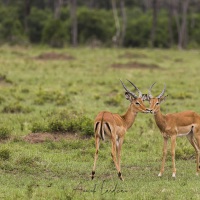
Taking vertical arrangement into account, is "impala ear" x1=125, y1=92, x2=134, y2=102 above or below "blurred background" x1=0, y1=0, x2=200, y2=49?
above

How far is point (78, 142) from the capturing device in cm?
1209

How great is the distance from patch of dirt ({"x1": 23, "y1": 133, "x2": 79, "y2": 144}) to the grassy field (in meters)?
0.06

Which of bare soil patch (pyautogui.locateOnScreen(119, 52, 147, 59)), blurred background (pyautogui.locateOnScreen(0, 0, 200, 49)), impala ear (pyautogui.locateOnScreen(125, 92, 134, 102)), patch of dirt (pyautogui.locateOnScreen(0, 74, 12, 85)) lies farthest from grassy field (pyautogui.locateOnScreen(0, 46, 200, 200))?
blurred background (pyautogui.locateOnScreen(0, 0, 200, 49))

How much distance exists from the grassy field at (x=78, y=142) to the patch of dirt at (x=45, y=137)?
6cm

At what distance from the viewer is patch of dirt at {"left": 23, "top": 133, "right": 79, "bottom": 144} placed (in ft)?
40.4

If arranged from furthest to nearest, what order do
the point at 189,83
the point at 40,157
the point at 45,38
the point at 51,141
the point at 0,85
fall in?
1. the point at 45,38
2. the point at 189,83
3. the point at 0,85
4. the point at 51,141
5. the point at 40,157

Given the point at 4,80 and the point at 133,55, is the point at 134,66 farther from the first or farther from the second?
the point at 4,80

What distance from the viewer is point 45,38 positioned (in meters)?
45.5

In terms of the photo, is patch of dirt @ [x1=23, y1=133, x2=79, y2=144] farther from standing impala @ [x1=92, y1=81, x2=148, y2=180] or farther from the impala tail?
the impala tail

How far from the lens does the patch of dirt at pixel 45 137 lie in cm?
1230

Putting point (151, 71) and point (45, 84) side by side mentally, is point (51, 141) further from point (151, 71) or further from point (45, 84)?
point (151, 71)

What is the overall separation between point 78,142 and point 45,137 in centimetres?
83

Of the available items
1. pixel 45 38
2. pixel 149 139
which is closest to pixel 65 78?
pixel 149 139

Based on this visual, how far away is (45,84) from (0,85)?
191cm
